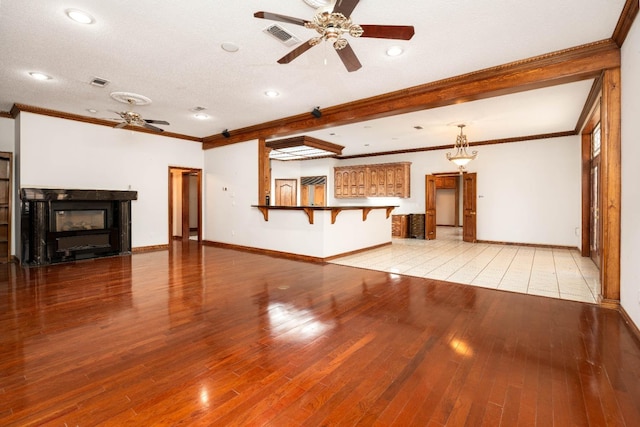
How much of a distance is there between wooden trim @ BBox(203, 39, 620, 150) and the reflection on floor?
266 cm

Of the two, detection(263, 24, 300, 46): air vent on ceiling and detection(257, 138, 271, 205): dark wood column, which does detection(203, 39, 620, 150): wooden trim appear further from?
detection(263, 24, 300, 46): air vent on ceiling

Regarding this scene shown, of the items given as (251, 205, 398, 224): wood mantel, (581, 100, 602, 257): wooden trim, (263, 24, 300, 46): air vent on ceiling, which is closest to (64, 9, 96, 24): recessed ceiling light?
(263, 24, 300, 46): air vent on ceiling

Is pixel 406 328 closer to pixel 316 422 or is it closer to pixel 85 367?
pixel 316 422

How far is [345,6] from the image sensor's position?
2.26m

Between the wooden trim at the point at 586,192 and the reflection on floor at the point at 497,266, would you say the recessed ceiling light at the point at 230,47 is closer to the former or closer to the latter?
the reflection on floor at the point at 497,266

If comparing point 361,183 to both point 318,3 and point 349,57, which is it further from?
point 318,3

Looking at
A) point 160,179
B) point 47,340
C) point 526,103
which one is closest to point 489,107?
point 526,103

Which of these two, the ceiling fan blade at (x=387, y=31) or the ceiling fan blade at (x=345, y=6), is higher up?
the ceiling fan blade at (x=345, y=6)

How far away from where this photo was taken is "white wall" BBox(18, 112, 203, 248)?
576 cm

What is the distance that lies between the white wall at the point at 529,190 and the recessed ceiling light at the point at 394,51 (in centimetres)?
631

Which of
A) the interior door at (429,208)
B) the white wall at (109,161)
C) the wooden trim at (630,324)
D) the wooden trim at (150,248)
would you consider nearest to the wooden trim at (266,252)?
the wooden trim at (150,248)

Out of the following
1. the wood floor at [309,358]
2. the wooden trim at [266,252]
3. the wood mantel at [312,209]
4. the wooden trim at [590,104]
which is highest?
the wooden trim at [590,104]

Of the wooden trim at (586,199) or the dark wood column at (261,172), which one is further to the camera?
the dark wood column at (261,172)

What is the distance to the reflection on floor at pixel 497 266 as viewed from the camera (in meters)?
4.21
